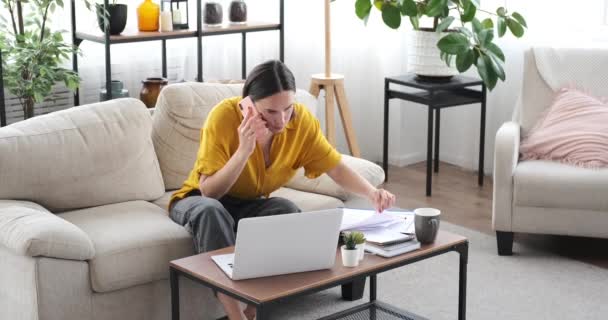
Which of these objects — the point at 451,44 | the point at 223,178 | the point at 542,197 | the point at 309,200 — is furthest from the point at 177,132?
the point at 451,44

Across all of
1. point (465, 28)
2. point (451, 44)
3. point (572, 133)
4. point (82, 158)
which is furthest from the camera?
point (465, 28)

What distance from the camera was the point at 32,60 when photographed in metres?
3.89

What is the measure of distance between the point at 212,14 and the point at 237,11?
0.15 m

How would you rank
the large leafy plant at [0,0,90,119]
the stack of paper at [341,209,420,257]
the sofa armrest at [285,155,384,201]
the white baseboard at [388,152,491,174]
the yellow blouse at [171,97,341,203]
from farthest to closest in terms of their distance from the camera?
1. the white baseboard at [388,152,491,174]
2. the large leafy plant at [0,0,90,119]
3. the sofa armrest at [285,155,384,201]
4. the yellow blouse at [171,97,341,203]
5. the stack of paper at [341,209,420,257]

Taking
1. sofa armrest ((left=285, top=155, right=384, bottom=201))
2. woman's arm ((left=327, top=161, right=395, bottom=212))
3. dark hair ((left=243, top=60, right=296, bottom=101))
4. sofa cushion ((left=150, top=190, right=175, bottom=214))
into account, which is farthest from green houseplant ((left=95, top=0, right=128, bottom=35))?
woman's arm ((left=327, top=161, right=395, bottom=212))

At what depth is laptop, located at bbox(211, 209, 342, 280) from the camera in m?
2.42

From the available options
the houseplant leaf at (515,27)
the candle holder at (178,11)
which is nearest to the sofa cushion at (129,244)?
the candle holder at (178,11)

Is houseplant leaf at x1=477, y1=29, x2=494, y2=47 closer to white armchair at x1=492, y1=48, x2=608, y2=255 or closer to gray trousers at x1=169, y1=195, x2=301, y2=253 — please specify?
white armchair at x1=492, y1=48, x2=608, y2=255

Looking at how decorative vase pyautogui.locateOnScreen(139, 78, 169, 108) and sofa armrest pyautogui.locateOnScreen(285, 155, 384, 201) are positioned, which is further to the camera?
decorative vase pyautogui.locateOnScreen(139, 78, 169, 108)

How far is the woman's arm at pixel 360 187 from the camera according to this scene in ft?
9.57

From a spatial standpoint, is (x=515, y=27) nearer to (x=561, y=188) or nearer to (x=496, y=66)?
(x=496, y=66)

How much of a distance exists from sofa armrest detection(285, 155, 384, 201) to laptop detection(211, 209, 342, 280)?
3.07ft

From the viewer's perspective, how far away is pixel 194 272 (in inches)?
99.3

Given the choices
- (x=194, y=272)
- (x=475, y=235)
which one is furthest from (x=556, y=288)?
(x=194, y=272)
